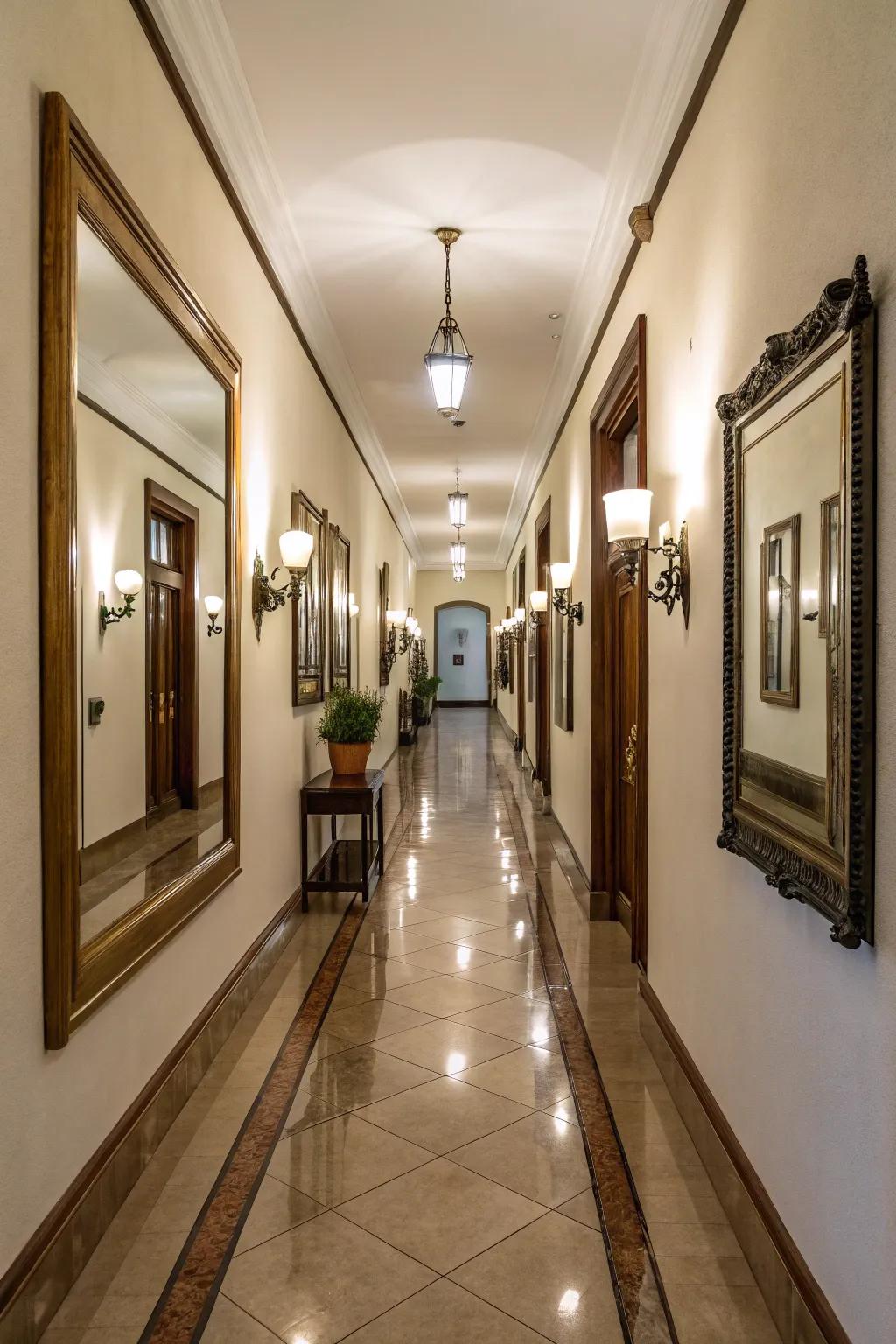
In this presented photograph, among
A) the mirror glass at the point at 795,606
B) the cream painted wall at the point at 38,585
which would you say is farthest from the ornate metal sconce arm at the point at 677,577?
the cream painted wall at the point at 38,585

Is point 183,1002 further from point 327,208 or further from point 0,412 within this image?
point 327,208

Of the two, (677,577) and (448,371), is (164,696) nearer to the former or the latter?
(677,577)

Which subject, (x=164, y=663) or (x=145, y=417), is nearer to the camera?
(x=145, y=417)

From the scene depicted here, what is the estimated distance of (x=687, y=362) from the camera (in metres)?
3.28

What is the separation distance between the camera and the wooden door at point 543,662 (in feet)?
30.1

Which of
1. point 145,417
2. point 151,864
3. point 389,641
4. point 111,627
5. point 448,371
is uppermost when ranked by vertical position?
point 448,371

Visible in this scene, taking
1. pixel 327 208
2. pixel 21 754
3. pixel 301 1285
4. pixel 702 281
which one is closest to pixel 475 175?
pixel 327 208

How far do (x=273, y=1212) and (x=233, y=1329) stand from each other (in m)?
0.45

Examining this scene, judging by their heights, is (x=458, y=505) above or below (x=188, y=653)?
above

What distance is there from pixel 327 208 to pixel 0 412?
3.13 m

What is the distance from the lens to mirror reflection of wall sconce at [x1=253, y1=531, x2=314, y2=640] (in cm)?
441

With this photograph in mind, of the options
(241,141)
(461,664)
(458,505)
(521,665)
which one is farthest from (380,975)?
(461,664)

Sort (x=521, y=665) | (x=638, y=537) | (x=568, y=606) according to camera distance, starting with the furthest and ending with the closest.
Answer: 1. (x=521, y=665)
2. (x=568, y=606)
3. (x=638, y=537)

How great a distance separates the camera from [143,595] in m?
2.80
